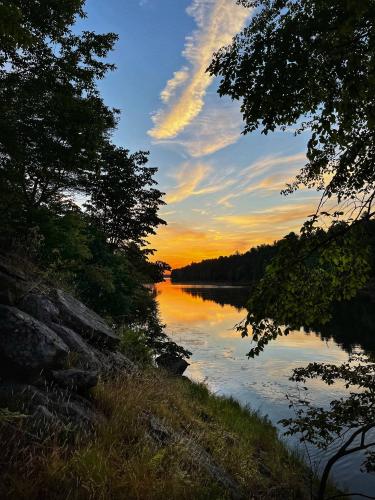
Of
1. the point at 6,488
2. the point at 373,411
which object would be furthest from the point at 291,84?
the point at 373,411

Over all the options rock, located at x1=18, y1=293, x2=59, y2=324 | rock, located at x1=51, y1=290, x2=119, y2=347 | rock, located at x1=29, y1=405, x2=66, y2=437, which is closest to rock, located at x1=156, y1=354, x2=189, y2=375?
rock, located at x1=51, y1=290, x2=119, y2=347

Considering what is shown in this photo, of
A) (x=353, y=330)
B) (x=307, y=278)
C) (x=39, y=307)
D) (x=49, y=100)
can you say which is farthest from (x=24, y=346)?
(x=353, y=330)

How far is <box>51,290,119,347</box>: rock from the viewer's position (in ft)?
29.7

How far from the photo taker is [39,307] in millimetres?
7758

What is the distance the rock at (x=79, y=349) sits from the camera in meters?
7.68

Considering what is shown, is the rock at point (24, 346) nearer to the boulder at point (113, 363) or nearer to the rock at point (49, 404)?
the rock at point (49, 404)

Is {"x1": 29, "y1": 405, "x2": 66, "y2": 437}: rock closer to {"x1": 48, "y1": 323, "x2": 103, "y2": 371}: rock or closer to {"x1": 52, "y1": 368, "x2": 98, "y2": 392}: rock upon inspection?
{"x1": 52, "y1": 368, "x2": 98, "y2": 392}: rock

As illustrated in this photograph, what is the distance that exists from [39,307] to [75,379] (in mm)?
2067

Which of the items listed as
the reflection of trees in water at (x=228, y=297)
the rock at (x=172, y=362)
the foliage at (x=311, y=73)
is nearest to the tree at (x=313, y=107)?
the foliage at (x=311, y=73)

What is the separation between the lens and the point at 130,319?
22.3 m

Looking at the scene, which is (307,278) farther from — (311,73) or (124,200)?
(124,200)

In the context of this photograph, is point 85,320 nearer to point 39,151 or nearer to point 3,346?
point 3,346

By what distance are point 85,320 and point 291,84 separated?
6932 millimetres

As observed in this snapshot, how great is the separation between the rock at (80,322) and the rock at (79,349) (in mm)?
572
